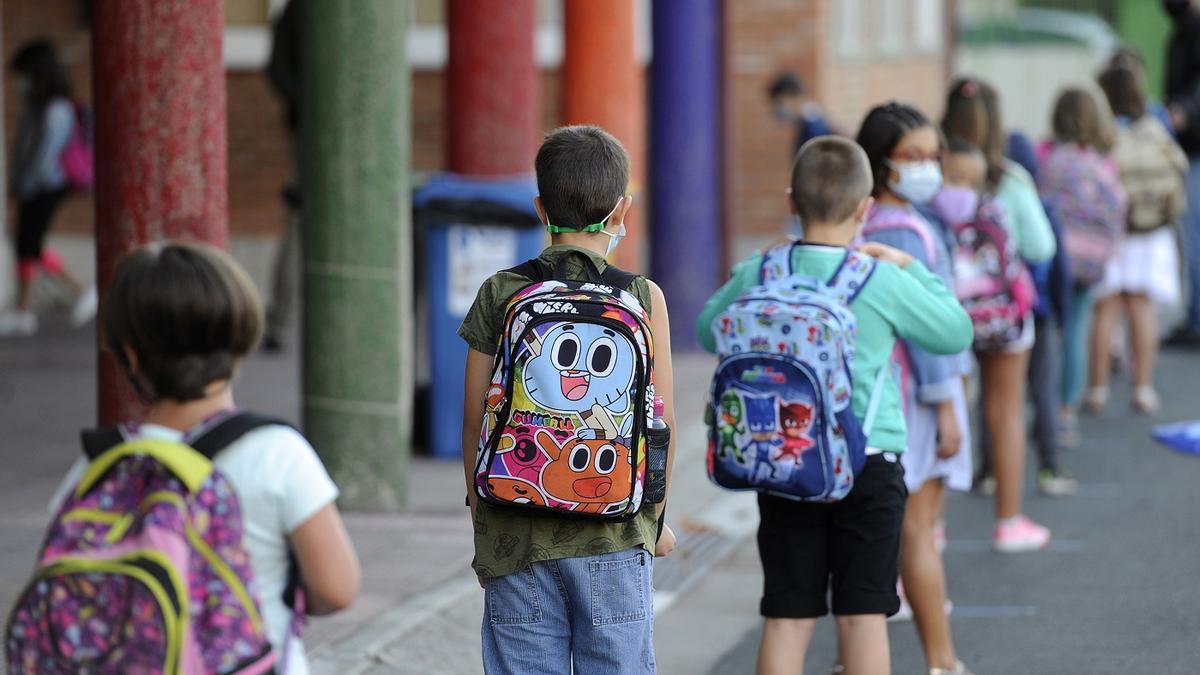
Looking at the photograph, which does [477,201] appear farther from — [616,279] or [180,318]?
[180,318]

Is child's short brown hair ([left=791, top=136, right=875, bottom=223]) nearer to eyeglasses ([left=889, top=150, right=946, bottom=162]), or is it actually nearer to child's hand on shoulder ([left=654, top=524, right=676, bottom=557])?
eyeglasses ([left=889, top=150, right=946, bottom=162])

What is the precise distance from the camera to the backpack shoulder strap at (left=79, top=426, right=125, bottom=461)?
9.82ft

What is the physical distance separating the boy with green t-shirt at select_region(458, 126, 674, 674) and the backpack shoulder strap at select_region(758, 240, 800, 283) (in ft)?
2.77

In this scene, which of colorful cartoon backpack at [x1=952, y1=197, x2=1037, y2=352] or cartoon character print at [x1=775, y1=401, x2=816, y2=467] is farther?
colorful cartoon backpack at [x1=952, y1=197, x2=1037, y2=352]

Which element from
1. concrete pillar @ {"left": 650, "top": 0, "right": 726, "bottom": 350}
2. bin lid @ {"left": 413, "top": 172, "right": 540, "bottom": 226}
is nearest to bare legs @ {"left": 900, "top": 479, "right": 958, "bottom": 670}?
bin lid @ {"left": 413, "top": 172, "right": 540, "bottom": 226}

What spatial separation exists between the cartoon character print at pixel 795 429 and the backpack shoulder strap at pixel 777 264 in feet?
1.08

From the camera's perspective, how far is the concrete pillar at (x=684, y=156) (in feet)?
41.5

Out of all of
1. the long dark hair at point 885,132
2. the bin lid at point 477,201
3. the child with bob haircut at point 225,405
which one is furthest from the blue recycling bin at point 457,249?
the child with bob haircut at point 225,405

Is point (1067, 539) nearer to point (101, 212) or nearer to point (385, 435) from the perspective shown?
point (385, 435)

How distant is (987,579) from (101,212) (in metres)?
3.44

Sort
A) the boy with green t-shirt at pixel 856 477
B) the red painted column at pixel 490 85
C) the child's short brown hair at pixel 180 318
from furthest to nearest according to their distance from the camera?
1. the red painted column at pixel 490 85
2. the boy with green t-shirt at pixel 856 477
3. the child's short brown hair at pixel 180 318

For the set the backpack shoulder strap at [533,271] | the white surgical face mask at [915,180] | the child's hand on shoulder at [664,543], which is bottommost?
the child's hand on shoulder at [664,543]

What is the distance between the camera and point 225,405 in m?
3.10

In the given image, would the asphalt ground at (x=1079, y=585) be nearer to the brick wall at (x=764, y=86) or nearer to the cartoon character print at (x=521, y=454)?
the cartoon character print at (x=521, y=454)
